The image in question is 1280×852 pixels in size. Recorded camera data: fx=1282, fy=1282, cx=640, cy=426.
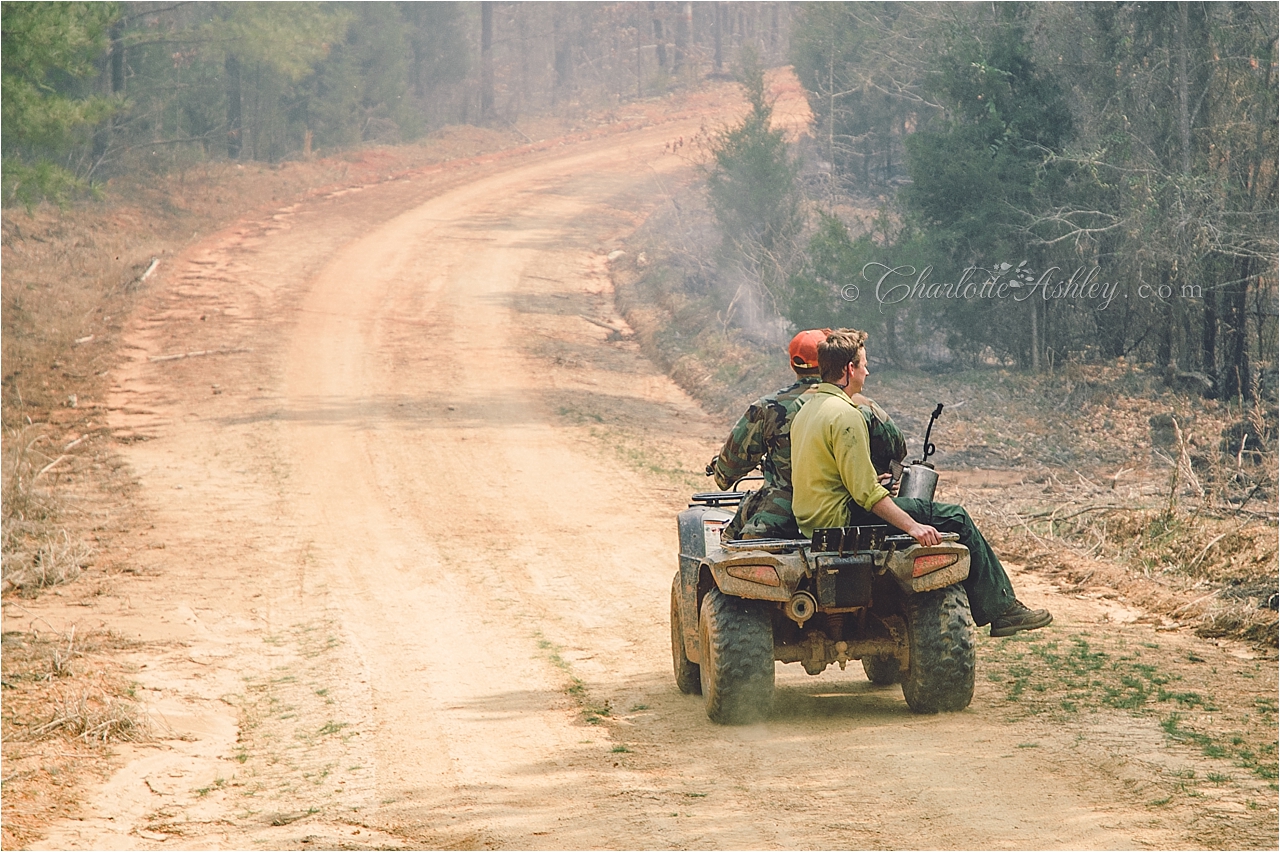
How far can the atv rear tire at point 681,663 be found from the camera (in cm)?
720

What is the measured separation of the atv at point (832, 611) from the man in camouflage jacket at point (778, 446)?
0.14 m

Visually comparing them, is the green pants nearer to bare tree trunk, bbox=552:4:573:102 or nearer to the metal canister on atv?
the metal canister on atv

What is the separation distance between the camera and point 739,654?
633 centimetres

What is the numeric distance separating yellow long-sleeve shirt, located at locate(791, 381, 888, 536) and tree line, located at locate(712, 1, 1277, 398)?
11539mm

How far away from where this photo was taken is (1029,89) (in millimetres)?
18094

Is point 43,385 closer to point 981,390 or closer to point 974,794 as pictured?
point 981,390

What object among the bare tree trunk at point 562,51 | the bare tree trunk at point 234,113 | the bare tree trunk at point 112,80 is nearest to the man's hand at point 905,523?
the bare tree trunk at point 112,80

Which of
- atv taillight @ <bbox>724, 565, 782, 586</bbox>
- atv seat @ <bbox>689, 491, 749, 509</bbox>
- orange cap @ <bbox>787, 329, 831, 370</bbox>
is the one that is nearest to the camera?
atv taillight @ <bbox>724, 565, 782, 586</bbox>

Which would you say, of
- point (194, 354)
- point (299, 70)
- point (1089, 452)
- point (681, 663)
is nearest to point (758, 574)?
point (681, 663)

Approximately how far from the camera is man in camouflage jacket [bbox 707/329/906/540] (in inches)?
253

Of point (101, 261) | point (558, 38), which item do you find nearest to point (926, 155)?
point (101, 261)

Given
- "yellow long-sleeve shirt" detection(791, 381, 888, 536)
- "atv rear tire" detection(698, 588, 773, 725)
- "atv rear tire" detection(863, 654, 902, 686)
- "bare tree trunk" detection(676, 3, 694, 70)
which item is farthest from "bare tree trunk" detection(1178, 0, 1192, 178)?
"bare tree trunk" detection(676, 3, 694, 70)

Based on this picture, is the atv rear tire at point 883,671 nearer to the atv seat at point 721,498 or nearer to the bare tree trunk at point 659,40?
the atv seat at point 721,498

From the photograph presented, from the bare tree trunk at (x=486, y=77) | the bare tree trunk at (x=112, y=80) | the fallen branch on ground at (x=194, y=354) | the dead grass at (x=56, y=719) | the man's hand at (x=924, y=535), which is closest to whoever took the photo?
the man's hand at (x=924, y=535)
